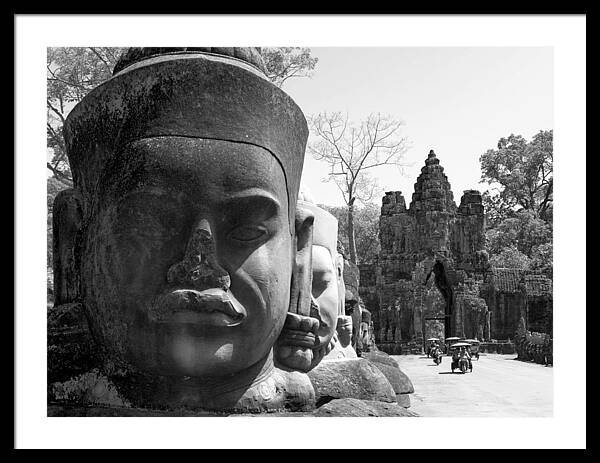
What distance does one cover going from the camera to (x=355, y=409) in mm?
3445

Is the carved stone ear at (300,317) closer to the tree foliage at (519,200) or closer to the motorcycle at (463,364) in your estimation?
the motorcycle at (463,364)

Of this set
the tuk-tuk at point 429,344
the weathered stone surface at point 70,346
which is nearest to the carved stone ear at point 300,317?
the weathered stone surface at point 70,346

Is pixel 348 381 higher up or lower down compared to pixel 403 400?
higher up

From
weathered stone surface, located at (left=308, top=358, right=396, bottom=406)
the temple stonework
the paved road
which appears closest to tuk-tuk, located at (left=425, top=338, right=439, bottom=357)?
the temple stonework

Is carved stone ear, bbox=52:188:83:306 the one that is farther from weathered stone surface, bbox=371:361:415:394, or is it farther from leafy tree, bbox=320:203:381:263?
leafy tree, bbox=320:203:381:263

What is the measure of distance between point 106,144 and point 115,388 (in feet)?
4.12

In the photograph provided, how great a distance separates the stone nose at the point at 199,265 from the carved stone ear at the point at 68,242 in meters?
0.80

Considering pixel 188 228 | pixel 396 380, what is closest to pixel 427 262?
pixel 396 380

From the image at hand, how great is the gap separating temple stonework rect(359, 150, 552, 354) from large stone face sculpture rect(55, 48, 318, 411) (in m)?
19.2

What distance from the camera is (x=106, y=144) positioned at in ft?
10.6

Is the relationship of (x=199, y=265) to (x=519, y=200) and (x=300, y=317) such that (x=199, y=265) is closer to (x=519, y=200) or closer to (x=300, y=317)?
(x=300, y=317)

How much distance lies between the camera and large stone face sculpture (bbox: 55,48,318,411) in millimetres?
2994

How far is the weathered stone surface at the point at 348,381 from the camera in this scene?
3.82 metres

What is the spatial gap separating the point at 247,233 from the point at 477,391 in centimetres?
700
